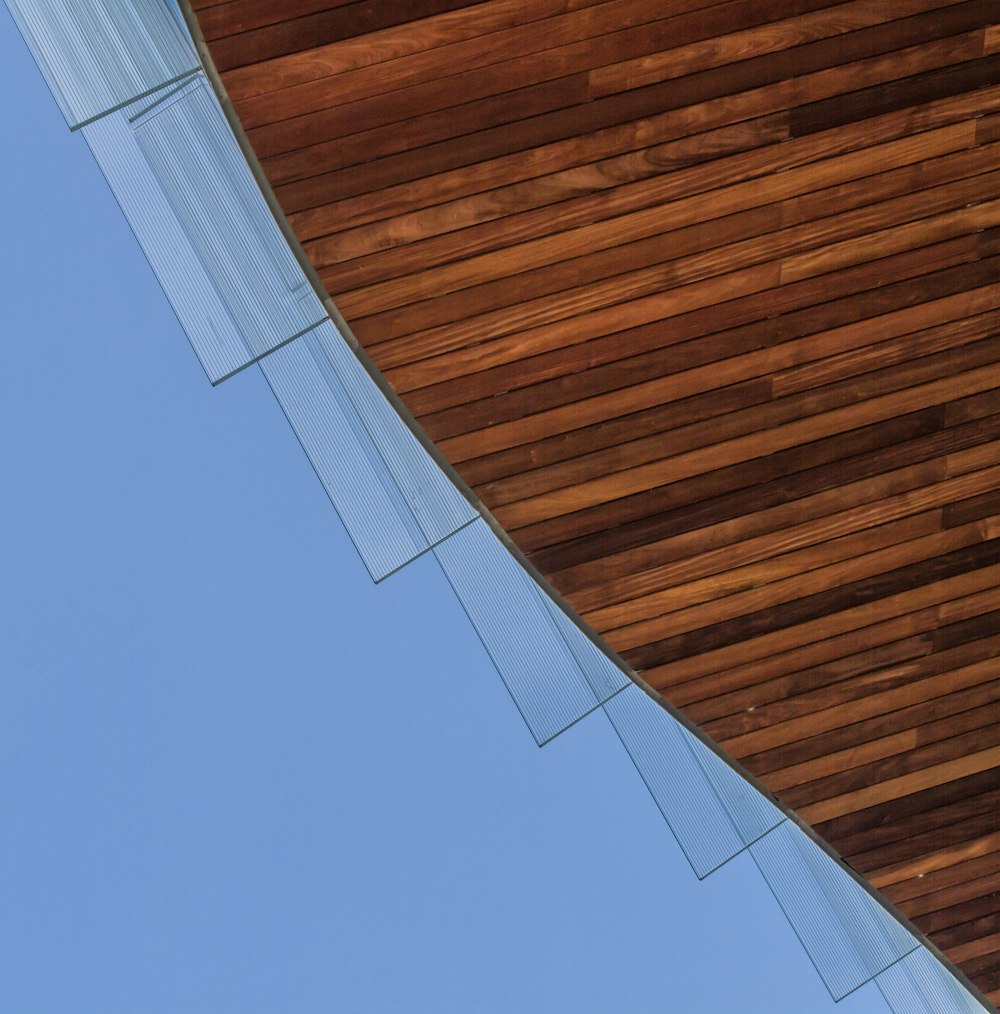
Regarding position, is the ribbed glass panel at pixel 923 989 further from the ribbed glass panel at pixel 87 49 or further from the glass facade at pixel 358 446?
the ribbed glass panel at pixel 87 49

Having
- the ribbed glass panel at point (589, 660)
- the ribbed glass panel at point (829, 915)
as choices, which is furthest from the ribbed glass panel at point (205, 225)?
the ribbed glass panel at point (829, 915)

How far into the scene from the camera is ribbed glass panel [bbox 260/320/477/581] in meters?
5.00

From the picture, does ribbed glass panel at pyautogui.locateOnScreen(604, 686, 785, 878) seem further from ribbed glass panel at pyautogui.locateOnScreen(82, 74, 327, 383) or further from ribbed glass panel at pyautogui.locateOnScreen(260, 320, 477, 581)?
ribbed glass panel at pyautogui.locateOnScreen(82, 74, 327, 383)

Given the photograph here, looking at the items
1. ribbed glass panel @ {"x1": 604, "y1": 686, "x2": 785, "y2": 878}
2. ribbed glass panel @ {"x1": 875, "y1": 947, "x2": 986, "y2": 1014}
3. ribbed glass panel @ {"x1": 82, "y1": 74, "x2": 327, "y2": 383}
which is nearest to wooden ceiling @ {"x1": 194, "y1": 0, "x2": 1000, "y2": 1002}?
ribbed glass panel @ {"x1": 82, "y1": 74, "x2": 327, "y2": 383}

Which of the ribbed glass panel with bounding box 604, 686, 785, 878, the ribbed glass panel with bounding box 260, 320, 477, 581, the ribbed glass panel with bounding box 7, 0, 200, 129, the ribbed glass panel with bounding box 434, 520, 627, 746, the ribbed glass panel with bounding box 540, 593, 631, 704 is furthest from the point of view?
the ribbed glass panel with bounding box 604, 686, 785, 878

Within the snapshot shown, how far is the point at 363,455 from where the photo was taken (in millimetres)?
5102

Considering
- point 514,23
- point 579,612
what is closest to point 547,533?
point 579,612

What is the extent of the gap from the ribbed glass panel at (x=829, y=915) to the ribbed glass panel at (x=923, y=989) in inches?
4.5

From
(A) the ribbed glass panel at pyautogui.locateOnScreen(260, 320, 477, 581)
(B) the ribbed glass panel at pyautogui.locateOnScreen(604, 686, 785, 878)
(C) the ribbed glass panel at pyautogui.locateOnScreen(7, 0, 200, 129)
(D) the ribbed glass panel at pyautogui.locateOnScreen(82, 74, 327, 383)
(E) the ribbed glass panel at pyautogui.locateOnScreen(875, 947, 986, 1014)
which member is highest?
(C) the ribbed glass panel at pyautogui.locateOnScreen(7, 0, 200, 129)

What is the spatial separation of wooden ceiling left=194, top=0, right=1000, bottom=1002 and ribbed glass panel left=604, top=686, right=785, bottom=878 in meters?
0.28

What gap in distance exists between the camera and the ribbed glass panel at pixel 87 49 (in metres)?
4.68

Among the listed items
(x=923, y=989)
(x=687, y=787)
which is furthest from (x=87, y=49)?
(x=923, y=989)

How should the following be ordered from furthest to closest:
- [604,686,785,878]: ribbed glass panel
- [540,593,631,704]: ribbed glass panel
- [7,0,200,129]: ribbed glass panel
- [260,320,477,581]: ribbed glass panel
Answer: [604,686,785,878]: ribbed glass panel
[540,593,631,704]: ribbed glass panel
[260,320,477,581]: ribbed glass panel
[7,0,200,129]: ribbed glass panel

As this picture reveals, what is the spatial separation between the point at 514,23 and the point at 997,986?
4.46m
